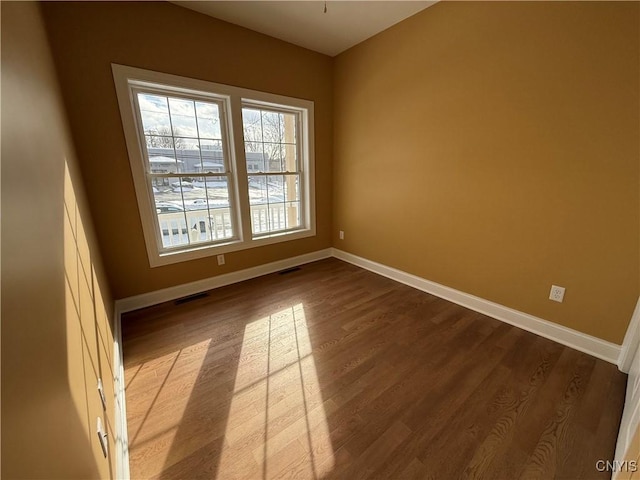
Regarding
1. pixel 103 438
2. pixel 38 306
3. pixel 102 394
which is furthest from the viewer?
pixel 102 394

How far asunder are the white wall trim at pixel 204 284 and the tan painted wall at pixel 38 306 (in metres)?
1.40

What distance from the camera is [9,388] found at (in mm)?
472

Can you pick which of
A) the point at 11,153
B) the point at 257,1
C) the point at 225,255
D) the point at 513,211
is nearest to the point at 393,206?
the point at 513,211

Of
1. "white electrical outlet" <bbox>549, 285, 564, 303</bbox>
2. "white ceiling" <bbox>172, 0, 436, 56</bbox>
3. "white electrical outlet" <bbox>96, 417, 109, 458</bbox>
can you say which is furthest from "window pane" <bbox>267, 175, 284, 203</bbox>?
"white electrical outlet" <bbox>549, 285, 564, 303</bbox>

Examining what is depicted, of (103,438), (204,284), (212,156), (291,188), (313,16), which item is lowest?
(204,284)

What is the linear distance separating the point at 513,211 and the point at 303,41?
2.70m

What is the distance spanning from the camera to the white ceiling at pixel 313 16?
2.21 metres

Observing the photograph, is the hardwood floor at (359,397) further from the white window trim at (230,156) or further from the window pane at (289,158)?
the window pane at (289,158)

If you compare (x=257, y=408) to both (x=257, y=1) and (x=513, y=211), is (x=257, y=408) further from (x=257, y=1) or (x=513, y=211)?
(x=257, y=1)

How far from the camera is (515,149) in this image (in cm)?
198

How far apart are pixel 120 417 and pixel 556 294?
293 cm

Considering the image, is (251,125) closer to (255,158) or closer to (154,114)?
(255,158)

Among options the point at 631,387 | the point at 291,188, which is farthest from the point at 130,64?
the point at 631,387

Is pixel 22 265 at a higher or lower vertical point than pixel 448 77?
lower
